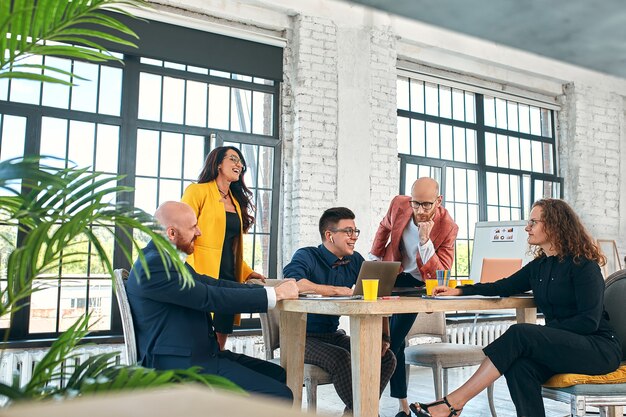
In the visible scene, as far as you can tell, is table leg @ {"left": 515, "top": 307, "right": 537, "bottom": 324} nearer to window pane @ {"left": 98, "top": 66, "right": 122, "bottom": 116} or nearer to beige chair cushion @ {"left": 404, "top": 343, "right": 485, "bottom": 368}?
beige chair cushion @ {"left": 404, "top": 343, "right": 485, "bottom": 368}

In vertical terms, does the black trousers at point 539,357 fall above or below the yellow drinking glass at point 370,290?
below

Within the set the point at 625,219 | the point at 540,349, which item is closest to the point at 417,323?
the point at 540,349

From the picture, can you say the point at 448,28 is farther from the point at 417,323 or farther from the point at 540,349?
the point at 540,349

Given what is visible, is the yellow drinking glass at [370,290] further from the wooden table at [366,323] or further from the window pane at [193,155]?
the window pane at [193,155]

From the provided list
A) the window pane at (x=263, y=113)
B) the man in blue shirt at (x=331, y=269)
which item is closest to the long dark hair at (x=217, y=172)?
the man in blue shirt at (x=331, y=269)

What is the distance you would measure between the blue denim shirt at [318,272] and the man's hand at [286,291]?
0.69 metres

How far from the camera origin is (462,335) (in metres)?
6.71

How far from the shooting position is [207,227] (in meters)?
3.64

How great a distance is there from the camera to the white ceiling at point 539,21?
6.17 meters

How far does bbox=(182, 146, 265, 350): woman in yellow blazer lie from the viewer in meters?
3.65

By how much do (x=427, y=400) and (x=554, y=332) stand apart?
2.32 meters

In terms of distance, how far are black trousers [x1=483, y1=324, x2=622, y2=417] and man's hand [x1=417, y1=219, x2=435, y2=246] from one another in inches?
37.8

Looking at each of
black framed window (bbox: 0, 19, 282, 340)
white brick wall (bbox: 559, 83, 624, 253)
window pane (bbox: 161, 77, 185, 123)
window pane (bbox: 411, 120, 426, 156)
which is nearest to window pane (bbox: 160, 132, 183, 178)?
black framed window (bbox: 0, 19, 282, 340)

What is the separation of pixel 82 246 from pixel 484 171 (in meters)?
4.59
